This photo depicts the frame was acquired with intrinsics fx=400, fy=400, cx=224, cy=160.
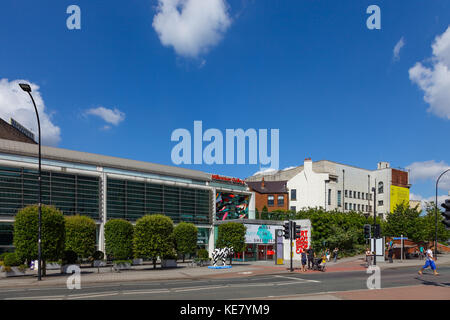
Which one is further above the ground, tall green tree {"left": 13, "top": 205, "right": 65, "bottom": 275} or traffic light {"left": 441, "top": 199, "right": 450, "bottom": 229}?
traffic light {"left": 441, "top": 199, "right": 450, "bottom": 229}

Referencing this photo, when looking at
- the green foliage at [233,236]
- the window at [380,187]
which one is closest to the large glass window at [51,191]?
the green foliage at [233,236]

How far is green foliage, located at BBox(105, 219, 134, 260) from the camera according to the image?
3691 centimetres

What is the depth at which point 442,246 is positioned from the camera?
71.4 m

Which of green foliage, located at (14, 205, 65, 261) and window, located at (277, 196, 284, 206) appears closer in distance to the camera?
green foliage, located at (14, 205, 65, 261)

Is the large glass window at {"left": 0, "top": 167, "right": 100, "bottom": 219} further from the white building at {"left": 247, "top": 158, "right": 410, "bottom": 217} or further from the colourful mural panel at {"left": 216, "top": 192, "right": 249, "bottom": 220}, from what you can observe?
the white building at {"left": 247, "top": 158, "right": 410, "bottom": 217}

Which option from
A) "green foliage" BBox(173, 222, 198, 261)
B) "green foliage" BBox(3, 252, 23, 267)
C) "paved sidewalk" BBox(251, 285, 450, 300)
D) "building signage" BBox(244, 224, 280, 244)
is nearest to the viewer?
"paved sidewalk" BBox(251, 285, 450, 300)

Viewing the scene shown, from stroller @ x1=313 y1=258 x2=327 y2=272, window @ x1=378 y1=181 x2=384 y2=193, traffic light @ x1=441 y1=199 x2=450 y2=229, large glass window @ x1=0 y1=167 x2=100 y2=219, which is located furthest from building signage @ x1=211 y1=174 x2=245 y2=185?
window @ x1=378 y1=181 x2=384 y2=193

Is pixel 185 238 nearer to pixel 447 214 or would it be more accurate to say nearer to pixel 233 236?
pixel 233 236

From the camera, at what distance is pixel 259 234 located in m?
47.6

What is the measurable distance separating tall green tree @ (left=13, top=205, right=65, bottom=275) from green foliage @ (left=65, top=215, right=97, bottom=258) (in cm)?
547

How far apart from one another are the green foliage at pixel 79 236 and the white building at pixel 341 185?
1703 inches

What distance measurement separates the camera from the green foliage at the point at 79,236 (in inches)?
1341

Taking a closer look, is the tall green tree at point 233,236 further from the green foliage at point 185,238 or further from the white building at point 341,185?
the white building at point 341,185

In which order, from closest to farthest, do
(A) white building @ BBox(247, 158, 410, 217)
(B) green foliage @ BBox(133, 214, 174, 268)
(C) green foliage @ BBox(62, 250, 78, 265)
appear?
(B) green foliage @ BBox(133, 214, 174, 268)
(C) green foliage @ BBox(62, 250, 78, 265)
(A) white building @ BBox(247, 158, 410, 217)
